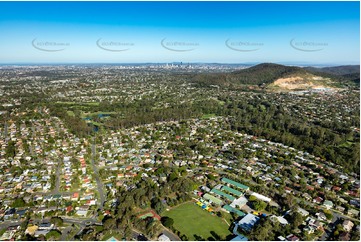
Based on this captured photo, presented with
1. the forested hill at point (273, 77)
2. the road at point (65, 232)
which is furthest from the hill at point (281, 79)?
the road at point (65, 232)

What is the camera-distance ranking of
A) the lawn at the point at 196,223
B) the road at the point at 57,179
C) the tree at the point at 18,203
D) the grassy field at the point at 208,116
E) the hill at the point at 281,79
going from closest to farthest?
the lawn at the point at 196,223
the tree at the point at 18,203
the road at the point at 57,179
the grassy field at the point at 208,116
the hill at the point at 281,79

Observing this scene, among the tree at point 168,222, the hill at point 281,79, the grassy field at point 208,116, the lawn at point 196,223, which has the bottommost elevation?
the lawn at point 196,223

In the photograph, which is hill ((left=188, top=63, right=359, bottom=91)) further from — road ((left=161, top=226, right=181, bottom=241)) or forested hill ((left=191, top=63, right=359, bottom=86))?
road ((left=161, top=226, right=181, bottom=241))

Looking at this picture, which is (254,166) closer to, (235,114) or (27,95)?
(235,114)

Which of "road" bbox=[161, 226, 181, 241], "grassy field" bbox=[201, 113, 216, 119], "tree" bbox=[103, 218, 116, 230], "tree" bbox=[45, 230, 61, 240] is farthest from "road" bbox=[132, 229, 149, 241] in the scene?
"grassy field" bbox=[201, 113, 216, 119]

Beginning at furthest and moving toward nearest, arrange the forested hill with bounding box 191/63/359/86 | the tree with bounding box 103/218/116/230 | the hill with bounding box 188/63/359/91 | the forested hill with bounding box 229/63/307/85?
the forested hill with bounding box 229/63/307/85
the forested hill with bounding box 191/63/359/86
the hill with bounding box 188/63/359/91
the tree with bounding box 103/218/116/230

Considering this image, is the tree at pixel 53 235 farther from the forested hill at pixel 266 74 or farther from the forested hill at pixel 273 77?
the forested hill at pixel 266 74

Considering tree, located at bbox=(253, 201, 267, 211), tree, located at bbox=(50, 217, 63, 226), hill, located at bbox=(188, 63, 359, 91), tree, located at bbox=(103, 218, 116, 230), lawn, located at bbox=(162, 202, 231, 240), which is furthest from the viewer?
hill, located at bbox=(188, 63, 359, 91)

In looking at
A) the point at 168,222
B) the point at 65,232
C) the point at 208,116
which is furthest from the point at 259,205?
the point at 208,116

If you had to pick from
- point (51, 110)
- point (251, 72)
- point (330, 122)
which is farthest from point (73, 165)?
point (251, 72)

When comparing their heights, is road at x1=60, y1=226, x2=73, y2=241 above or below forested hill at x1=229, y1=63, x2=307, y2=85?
below
